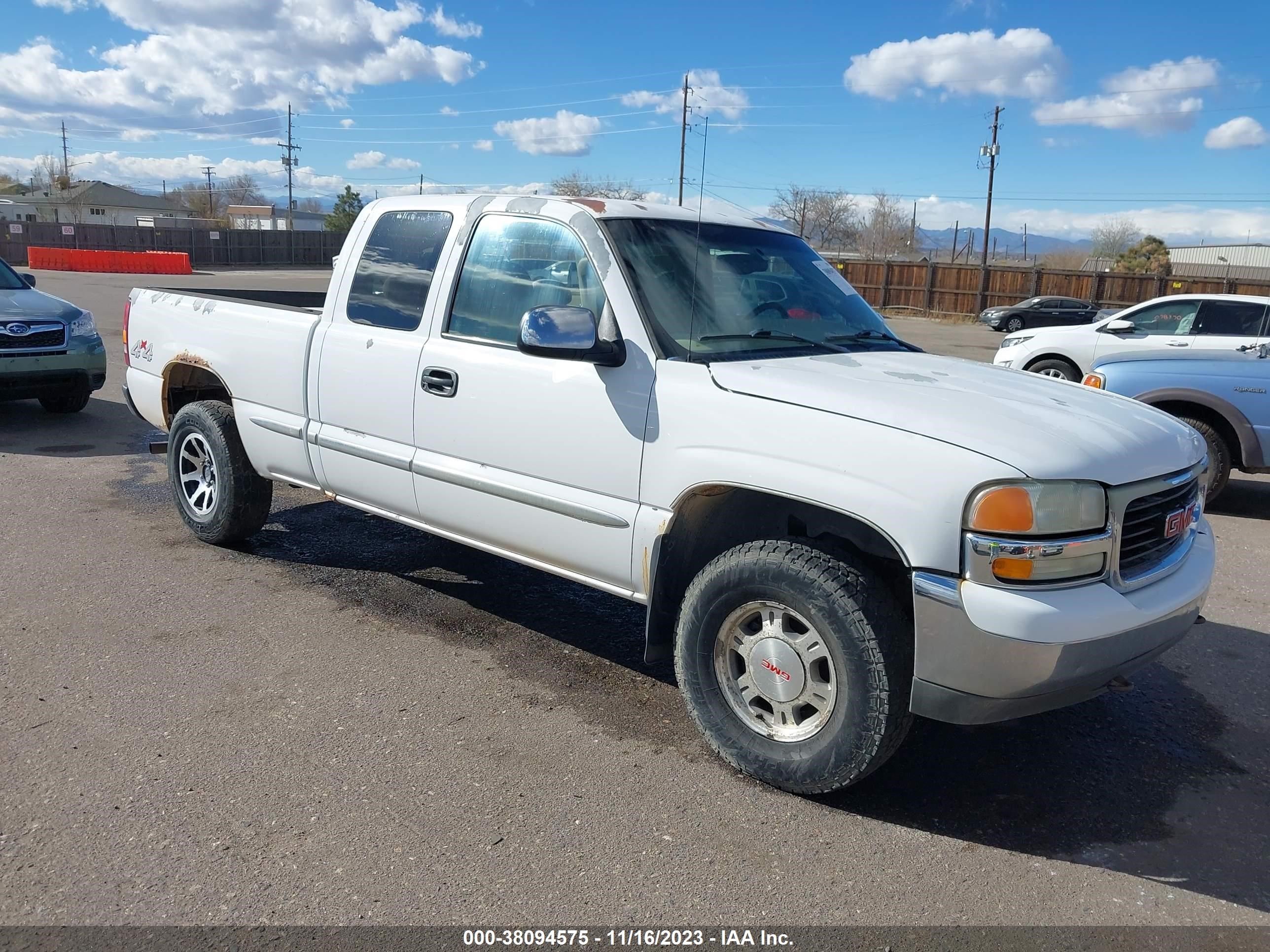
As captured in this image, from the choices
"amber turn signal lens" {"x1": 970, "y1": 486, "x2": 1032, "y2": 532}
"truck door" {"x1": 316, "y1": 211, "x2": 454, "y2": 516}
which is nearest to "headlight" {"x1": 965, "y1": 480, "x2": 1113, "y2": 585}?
"amber turn signal lens" {"x1": 970, "y1": 486, "x2": 1032, "y2": 532}

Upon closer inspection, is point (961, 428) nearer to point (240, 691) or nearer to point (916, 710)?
point (916, 710)

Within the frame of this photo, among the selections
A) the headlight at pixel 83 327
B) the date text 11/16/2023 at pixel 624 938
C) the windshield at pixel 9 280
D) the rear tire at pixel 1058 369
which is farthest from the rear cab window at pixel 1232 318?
the windshield at pixel 9 280

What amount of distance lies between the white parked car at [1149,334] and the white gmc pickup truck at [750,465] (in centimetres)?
760

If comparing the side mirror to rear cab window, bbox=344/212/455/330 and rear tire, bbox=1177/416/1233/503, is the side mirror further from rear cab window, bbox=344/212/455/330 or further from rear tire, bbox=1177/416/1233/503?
rear tire, bbox=1177/416/1233/503

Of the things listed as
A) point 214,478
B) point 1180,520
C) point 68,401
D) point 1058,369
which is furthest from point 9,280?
point 1058,369

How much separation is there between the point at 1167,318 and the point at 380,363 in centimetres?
978

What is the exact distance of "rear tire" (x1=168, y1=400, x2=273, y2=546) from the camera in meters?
5.59

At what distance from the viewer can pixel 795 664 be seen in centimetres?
337

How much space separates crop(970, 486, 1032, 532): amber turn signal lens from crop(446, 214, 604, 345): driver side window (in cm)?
160

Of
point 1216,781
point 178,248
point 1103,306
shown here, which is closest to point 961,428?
point 1216,781

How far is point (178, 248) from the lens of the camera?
5312cm

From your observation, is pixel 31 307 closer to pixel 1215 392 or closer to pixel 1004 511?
pixel 1004 511

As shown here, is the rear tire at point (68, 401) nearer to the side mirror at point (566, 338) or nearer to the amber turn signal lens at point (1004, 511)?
the side mirror at point (566, 338)

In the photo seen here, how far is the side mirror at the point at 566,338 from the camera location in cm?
363
